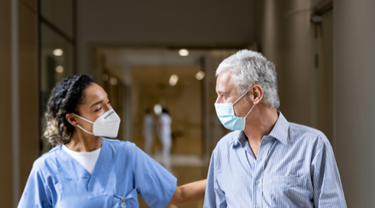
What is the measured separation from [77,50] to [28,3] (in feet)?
3.16

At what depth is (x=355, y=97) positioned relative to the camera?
6.79 feet

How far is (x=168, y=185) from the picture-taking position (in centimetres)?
156

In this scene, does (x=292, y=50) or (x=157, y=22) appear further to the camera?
(x=157, y=22)

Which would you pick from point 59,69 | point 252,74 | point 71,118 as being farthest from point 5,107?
point 252,74

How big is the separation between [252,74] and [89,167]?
79 cm

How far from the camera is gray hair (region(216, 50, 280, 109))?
1.29 meters

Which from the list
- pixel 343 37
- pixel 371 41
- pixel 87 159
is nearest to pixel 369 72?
pixel 371 41

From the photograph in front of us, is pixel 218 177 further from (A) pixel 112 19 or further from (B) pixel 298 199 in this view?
(A) pixel 112 19

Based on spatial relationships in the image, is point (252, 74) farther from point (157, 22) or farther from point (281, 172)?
point (157, 22)

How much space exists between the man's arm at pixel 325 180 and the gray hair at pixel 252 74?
0.27 metres

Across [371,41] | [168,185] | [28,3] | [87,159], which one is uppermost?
[28,3]

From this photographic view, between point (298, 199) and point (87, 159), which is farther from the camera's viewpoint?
point (87, 159)

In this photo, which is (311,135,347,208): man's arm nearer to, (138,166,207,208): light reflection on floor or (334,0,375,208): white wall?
(334,0,375,208): white wall

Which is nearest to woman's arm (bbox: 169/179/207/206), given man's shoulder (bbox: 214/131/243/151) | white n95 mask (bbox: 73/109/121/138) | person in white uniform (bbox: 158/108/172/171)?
man's shoulder (bbox: 214/131/243/151)
